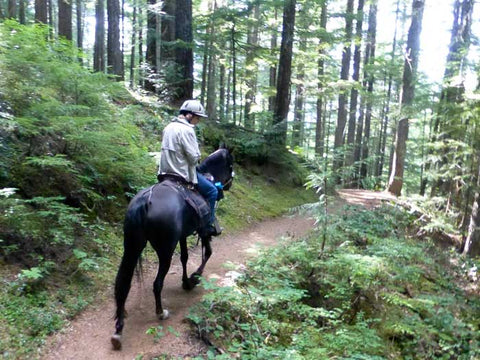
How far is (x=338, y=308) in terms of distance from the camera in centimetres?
562

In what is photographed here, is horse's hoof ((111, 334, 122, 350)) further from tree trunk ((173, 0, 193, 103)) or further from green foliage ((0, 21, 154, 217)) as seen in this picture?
tree trunk ((173, 0, 193, 103))

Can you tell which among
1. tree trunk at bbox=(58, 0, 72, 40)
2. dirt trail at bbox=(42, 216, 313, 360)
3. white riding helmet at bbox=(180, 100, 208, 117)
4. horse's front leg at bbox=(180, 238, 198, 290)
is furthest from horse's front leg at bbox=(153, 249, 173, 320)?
tree trunk at bbox=(58, 0, 72, 40)

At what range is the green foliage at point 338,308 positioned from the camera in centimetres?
443

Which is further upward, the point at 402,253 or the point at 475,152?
the point at 475,152

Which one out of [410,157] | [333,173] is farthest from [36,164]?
[410,157]

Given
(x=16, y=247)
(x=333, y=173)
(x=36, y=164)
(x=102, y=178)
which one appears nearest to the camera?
(x=16, y=247)

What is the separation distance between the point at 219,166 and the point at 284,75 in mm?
9653

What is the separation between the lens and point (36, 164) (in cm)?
583

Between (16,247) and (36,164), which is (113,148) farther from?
(16,247)

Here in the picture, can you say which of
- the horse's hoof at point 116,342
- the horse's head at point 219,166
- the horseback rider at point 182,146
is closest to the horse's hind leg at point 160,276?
the horse's hoof at point 116,342

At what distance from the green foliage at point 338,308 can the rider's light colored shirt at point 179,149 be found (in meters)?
1.65

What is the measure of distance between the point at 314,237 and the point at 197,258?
9.51ft

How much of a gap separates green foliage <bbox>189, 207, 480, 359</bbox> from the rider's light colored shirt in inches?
64.9

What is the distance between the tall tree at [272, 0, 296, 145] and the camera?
44.2ft
